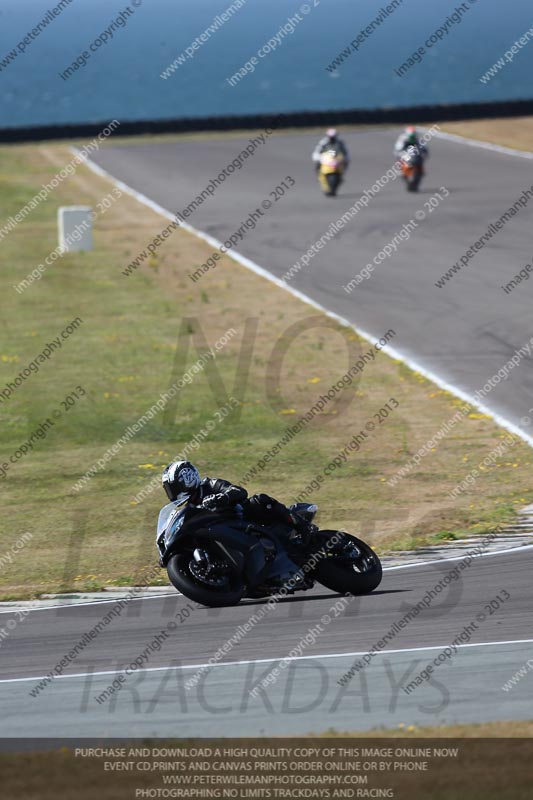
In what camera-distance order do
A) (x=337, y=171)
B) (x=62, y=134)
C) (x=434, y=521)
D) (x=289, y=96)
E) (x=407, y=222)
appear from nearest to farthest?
(x=434, y=521) → (x=407, y=222) → (x=337, y=171) → (x=62, y=134) → (x=289, y=96)

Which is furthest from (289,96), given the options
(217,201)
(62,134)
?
(217,201)

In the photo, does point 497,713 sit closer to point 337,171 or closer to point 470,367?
point 470,367

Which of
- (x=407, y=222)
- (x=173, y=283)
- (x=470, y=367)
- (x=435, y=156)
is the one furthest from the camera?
(x=435, y=156)

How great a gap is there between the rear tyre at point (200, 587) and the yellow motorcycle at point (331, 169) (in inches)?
993

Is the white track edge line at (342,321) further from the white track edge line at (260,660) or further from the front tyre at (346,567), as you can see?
the white track edge line at (260,660)

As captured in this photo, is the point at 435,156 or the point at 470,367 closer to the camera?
the point at 470,367

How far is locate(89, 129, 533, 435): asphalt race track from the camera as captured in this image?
21016mm

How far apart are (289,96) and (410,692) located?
16218 centimetres

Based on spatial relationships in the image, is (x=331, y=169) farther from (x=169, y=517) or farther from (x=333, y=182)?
(x=169, y=517)

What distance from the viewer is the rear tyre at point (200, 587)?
1063 cm

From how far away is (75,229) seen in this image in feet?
103

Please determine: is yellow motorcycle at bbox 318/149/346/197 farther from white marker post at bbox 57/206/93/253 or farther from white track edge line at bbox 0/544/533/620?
white track edge line at bbox 0/544/533/620

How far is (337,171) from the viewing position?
34938mm

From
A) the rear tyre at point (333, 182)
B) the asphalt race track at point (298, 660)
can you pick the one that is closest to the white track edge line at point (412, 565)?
the asphalt race track at point (298, 660)
